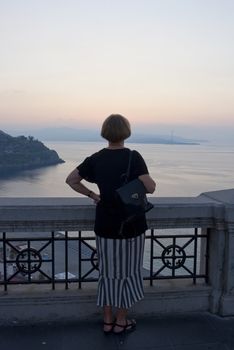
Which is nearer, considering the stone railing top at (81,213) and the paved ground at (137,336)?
the paved ground at (137,336)

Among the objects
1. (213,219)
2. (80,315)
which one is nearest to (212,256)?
(213,219)

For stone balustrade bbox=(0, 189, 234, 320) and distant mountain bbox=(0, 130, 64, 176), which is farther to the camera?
distant mountain bbox=(0, 130, 64, 176)

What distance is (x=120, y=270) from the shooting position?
3.15 m

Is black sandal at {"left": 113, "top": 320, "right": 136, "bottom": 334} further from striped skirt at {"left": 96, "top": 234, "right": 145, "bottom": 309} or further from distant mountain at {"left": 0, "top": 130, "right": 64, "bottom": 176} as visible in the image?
distant mountain at {"left": 0, "top": 130, "right": 64, "bottom": 176}

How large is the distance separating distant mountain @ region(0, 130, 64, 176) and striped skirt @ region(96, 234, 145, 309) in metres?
105

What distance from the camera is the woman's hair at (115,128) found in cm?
293

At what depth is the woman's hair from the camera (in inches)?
115

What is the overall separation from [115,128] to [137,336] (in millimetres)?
1895

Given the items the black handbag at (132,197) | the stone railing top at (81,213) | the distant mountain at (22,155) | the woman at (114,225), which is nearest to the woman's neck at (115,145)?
the woman at (114,225)

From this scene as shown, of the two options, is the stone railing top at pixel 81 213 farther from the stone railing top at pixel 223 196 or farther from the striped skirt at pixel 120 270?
the striped skirt at pixel 120 270

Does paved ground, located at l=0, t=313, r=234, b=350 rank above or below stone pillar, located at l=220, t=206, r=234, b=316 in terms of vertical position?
below

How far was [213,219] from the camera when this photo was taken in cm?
363

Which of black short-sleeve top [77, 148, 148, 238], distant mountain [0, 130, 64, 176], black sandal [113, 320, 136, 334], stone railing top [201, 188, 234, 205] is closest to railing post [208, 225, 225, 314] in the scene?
stone railing top [201, 188, 234, 205]

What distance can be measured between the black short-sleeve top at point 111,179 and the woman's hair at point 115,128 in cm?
11
